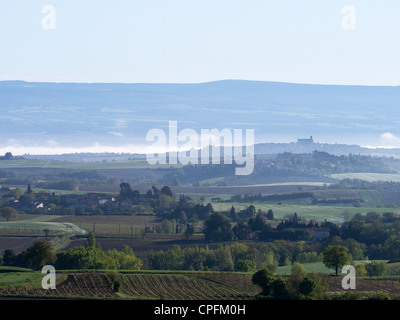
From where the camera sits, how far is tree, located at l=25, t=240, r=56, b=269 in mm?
81438

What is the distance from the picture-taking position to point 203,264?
94.8 metres

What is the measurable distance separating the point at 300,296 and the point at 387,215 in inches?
2900

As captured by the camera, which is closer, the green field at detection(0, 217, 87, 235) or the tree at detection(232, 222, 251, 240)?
the tree at detection(232, 222, 251, 240)

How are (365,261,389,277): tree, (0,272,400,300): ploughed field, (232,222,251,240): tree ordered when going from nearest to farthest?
(0,272,400,300): ploughed field → (365,261,389,277): tree → (232,222,251,240): tree

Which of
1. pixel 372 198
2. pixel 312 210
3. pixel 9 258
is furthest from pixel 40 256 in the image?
pixel 372 198

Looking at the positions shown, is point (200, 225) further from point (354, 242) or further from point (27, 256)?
point (27, 256)

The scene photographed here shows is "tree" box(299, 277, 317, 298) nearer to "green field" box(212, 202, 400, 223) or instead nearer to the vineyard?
the vineyard

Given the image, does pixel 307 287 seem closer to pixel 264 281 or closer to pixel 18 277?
pixel 264 281

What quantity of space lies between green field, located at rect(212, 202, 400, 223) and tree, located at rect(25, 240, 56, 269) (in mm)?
64539

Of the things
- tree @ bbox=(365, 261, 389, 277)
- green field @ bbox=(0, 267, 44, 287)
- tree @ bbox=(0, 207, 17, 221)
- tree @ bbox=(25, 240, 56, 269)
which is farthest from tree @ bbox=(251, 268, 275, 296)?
tree @ bbox=(0, 207, 17, 221)

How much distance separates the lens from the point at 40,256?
268 ft

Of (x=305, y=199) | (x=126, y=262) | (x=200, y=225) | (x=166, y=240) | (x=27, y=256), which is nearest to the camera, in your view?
(x=27, y=256)

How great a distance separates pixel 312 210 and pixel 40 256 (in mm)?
Answer: 79742
